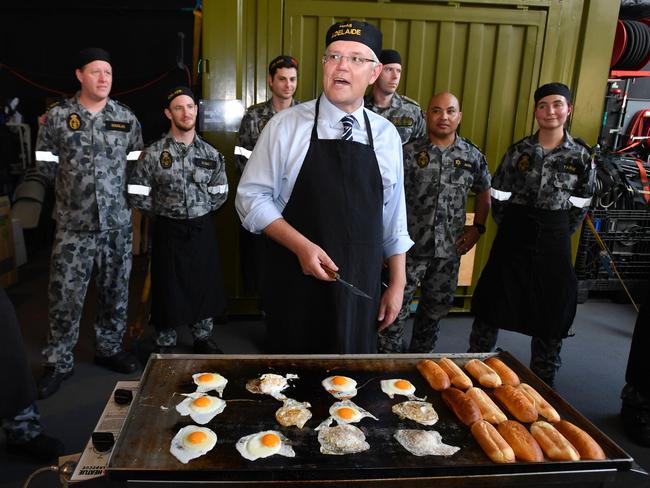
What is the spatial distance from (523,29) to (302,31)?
73.1 inches

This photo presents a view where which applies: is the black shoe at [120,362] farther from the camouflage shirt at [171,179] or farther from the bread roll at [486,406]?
the bread roll at [486,406]

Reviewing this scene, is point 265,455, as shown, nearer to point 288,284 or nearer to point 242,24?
point 288,284

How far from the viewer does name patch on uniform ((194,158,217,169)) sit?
10.8 feet

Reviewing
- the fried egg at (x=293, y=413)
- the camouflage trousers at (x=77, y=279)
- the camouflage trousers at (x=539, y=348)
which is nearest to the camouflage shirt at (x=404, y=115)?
the camouflage trousers at (x=539, y=348)

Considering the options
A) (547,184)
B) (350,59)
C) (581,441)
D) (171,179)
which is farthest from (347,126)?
(171,179)

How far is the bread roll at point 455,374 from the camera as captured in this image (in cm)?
158

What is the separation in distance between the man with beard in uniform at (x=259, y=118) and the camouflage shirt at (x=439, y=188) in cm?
98

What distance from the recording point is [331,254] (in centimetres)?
176

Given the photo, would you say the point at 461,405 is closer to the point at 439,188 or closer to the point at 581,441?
the point at 581,441

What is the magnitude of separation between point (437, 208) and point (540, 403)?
1921 mm

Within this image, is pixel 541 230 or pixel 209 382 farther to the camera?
pixel 541 230

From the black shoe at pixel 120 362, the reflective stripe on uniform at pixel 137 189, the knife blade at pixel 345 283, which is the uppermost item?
the reflective stripe on uniform at pixel 137 189

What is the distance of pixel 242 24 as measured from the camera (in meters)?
3.80

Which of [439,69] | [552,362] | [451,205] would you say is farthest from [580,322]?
[439,69]
